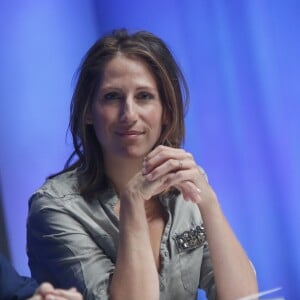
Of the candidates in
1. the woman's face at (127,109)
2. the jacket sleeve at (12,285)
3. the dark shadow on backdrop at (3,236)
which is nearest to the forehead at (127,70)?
the woman's face at (127,109)

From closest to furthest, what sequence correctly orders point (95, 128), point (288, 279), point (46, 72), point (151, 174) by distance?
1. point (151, 174)
2. point (95, 128)
3. point (288, 279)
4. point (46, 72)

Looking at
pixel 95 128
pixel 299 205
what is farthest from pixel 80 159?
pixel 299 205

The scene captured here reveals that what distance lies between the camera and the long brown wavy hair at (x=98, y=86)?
116 cm

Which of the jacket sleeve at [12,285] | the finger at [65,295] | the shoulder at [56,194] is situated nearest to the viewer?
the finger at [65,295]

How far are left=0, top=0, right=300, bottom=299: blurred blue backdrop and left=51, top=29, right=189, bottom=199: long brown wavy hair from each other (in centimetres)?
34

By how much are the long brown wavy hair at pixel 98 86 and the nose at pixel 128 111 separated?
8cm

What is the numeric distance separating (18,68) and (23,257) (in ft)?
1.67

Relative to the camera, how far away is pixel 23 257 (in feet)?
5.02

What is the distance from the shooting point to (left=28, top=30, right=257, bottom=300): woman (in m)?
1.01

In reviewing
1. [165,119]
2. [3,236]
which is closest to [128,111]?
[165,119]

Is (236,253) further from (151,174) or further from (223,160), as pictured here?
(223,160)

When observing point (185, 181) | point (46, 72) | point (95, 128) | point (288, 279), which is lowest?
point (288, 279)

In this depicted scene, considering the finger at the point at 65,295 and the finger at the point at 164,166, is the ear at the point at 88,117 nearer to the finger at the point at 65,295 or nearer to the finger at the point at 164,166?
the finger at the point at 164,166

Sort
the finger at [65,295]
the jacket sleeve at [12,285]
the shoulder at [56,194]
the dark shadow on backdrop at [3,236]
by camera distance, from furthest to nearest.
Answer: the dark shadow on backdrop at [3,236] < the shoulder at [56,194] < the jacket sleeve at [12,285] < the finger at [65,295]
